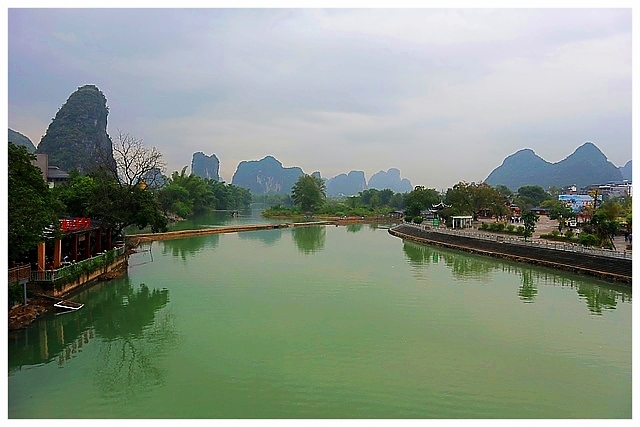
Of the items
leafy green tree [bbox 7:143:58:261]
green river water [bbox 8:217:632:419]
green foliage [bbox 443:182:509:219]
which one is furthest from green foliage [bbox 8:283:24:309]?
green foliage [bbox 443:182:509:219]

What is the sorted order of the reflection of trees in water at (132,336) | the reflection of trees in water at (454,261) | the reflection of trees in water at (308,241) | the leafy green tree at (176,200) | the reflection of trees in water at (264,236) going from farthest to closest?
1. the leafy green tree at (176,200)
2. the reflection of trees in water at (264,236)
3. the reflection of trees in water at (308,241)
4. the reflection of trees in water at (454,261)
5. the reflection of trees in water at (132,336)

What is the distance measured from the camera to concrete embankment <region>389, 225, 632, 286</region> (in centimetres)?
1438

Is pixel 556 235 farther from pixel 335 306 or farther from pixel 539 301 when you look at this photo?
pixel 335 306

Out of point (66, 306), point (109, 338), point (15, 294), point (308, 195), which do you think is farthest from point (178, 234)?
point (308, 195)

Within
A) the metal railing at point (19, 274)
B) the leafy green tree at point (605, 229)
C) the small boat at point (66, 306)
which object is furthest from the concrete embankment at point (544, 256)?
the metal railing at point (19, 274)

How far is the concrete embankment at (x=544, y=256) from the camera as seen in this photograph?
47.2 feet

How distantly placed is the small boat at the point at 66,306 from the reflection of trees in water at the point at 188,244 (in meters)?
8.45

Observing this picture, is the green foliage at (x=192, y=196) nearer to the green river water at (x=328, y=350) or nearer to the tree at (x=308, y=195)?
the tree at (x=308, y=195)

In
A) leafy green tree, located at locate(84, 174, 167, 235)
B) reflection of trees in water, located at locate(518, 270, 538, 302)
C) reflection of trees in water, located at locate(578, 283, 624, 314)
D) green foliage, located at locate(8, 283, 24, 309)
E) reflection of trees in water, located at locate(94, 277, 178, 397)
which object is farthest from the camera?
leafy green tree, located at locate(84, 174, 167, 235)

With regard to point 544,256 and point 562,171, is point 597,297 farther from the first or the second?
point 562,171

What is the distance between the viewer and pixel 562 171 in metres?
121

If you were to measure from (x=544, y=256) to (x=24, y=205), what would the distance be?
51.9ft

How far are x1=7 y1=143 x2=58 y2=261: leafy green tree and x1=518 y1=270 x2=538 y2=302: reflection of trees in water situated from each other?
10717 millimetres

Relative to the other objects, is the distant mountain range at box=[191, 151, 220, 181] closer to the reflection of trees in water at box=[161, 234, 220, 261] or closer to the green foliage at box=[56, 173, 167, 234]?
the reflection of trees in water at box=[161, 234, 220, 261]
